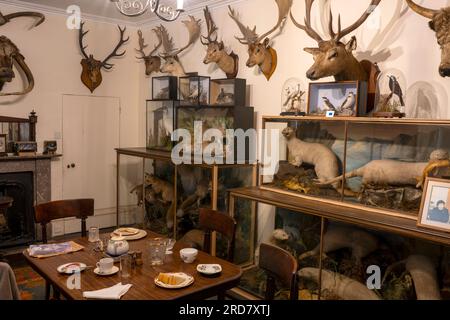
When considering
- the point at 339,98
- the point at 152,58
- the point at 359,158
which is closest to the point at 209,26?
the point at 152,58

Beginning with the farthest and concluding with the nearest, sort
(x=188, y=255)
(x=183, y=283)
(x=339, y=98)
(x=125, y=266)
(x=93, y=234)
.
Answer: (x=339, y=98) < (x=93, y=234) < (x=188, y=255) < (x=125, y=266) < (x=183, y=283)

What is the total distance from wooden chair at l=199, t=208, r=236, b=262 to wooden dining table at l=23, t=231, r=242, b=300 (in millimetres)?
292

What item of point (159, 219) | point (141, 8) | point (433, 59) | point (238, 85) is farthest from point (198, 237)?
point (433, 59)

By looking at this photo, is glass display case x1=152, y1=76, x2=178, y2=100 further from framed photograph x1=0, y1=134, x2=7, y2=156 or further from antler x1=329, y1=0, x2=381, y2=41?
antler x1=329, y1=0, x2=381, y2=41

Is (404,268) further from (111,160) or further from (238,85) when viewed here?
(111,160)

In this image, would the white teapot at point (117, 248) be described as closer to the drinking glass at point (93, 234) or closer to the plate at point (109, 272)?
the plate at point (109, 272)

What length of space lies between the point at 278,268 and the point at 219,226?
2.65ft

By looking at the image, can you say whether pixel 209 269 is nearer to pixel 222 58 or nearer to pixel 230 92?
pixel 230 92

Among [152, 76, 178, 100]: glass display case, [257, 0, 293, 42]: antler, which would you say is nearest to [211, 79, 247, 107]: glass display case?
[257, 0, 293, 42]: antler

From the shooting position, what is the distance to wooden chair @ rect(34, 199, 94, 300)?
2.80m

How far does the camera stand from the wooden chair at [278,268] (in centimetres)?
183

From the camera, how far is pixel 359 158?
2793 mm

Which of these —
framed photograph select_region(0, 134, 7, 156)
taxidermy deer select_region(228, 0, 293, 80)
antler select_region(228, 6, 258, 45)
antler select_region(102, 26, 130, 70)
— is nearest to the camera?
taxidermy deer select_region(228, 0, 293, 80)

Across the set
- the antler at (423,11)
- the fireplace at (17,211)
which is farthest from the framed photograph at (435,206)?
the fireplace at (17,211)
